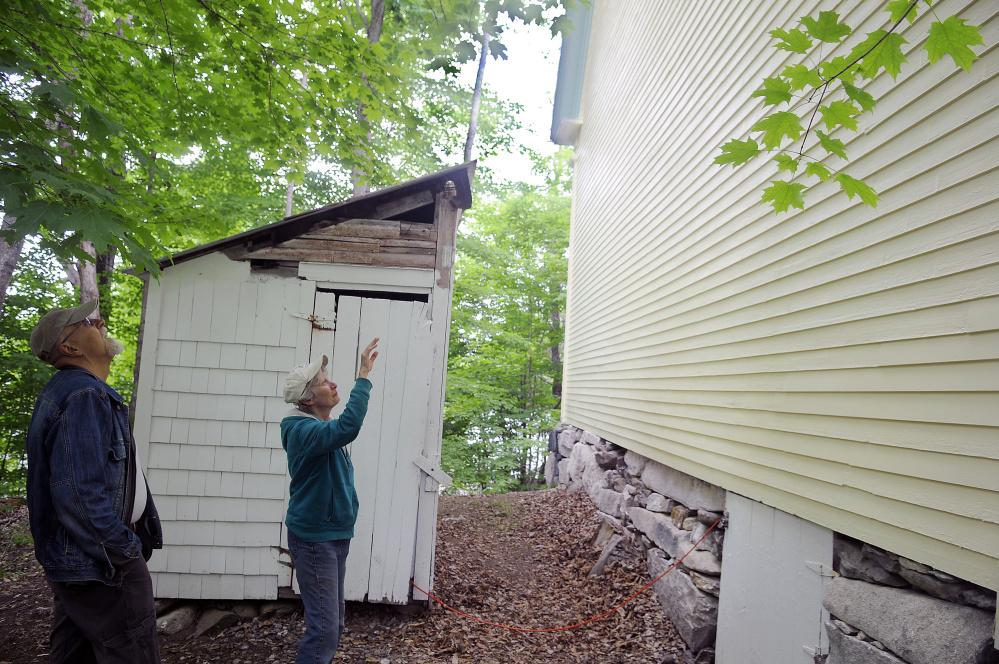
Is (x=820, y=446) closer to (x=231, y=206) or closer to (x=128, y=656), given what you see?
(x=128, y=656)

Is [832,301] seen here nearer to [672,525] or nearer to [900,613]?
[900,613]

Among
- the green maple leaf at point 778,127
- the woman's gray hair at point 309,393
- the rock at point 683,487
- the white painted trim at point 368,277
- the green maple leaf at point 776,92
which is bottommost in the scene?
the rock at point 683,487

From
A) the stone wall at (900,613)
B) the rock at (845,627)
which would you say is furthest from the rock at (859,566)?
the rock at (845,627)

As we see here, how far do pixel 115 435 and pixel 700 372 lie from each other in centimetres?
411

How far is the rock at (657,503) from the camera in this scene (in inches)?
225

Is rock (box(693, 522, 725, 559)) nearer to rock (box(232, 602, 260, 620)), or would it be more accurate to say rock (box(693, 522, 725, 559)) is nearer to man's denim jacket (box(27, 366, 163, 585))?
rock (box(232, 602, 260, 620))

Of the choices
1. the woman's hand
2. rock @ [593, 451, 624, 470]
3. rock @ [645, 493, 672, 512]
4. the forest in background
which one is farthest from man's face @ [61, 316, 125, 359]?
rock @ [593, 451, 624, 470]

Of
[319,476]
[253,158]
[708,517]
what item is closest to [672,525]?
[708,517]

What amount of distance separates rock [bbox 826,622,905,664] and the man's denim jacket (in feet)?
11.2

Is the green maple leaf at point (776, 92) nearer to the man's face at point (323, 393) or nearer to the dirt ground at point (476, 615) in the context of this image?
the man's face at point (323, 393)

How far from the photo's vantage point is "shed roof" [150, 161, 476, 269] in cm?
472

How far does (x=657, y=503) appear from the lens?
19.2 feet

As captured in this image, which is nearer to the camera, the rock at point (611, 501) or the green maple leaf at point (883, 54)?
the green maple leaf at point (883, 54)

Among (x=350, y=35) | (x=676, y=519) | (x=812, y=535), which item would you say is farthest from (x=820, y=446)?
(x=350, y=35)
